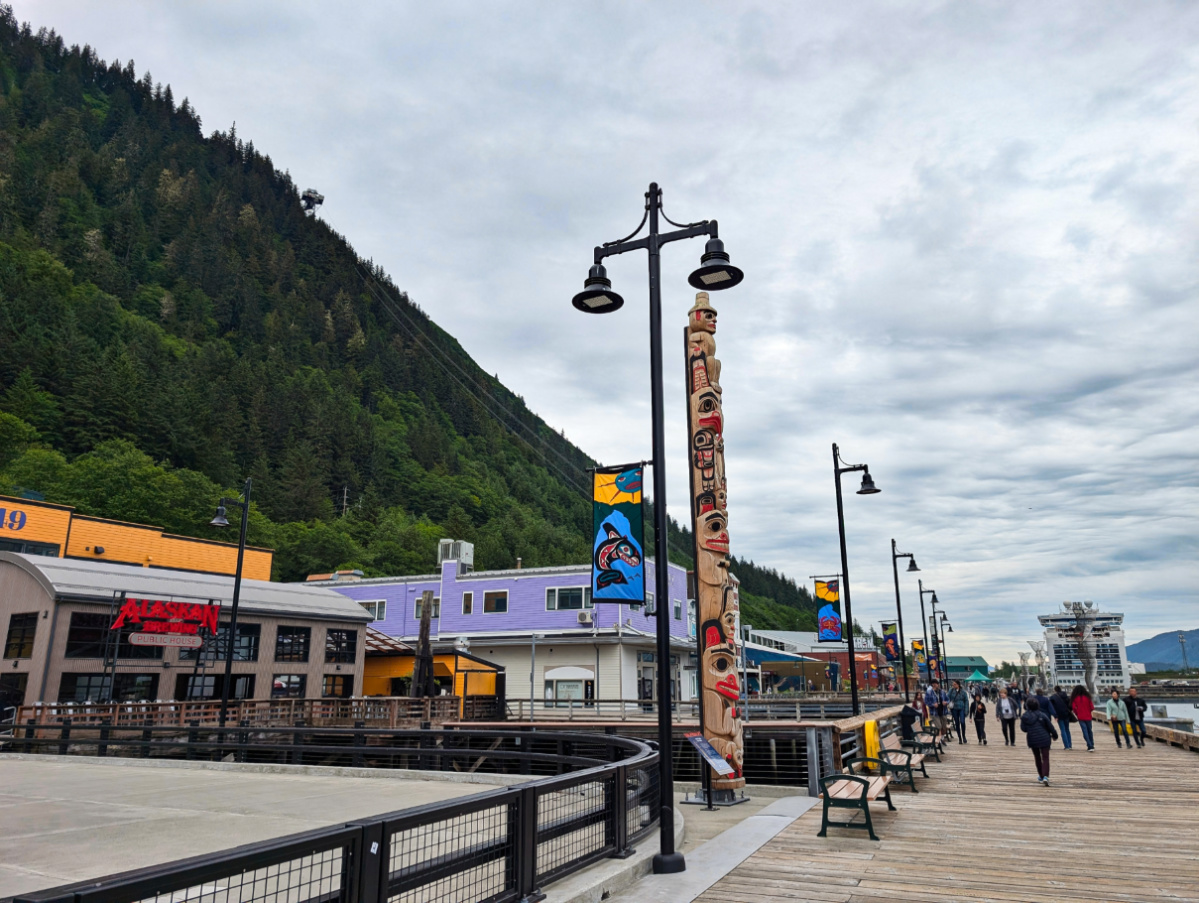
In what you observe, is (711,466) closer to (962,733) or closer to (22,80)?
(962,733)

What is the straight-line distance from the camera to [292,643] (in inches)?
1518

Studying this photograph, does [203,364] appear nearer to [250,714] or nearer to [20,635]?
[20,635]

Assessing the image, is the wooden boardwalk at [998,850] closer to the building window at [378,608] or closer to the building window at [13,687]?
the building window at [13,687]

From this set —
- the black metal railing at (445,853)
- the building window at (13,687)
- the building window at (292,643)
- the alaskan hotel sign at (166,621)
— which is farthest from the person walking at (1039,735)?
the building window at (292,643)

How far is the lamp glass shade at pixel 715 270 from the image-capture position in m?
9.70

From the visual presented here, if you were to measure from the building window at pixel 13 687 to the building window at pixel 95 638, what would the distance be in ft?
5.59

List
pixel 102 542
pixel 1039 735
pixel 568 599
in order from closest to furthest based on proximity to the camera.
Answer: pixel 1039 735, pixel 102 542, pixel 568 599

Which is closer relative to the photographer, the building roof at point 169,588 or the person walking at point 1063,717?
the person walking at point 1063,717

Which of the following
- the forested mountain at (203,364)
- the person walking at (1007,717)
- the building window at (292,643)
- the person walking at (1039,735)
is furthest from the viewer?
the forested mountain at (203,364)

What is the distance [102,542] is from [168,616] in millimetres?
17123

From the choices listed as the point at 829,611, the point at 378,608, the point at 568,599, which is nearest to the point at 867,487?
the point at 829,611

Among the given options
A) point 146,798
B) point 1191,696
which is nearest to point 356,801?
point 146,798

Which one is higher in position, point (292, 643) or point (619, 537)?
point (619, 537)

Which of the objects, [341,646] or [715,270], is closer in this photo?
[715,270]
